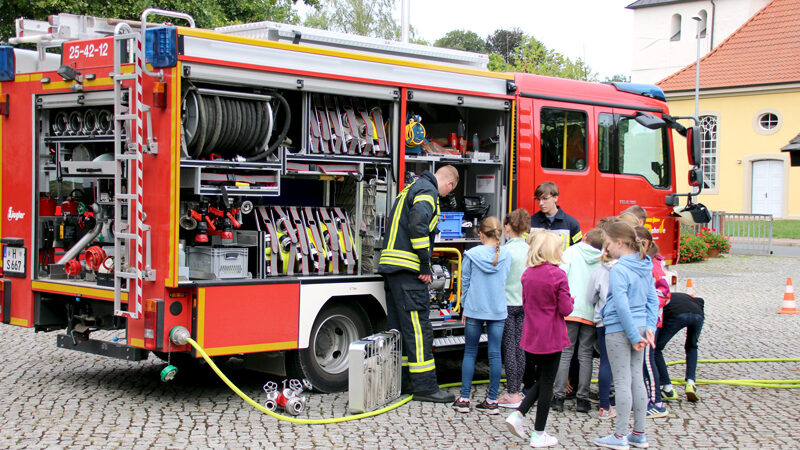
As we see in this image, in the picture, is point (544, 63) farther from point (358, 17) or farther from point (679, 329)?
point (679, 329)

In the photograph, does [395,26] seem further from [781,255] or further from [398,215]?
[398,215]

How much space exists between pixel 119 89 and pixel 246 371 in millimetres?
3038

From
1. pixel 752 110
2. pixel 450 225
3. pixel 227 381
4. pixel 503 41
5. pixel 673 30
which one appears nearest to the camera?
pixel 227 381

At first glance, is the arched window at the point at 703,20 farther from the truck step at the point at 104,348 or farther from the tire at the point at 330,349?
the truck step at the point at 104,348

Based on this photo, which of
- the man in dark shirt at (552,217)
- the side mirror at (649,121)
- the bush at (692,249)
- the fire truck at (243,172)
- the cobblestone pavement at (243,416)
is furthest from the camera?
the bush at (692,249)

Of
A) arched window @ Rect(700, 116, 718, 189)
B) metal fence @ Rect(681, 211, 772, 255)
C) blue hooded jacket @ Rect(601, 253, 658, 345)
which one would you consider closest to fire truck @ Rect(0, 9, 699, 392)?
blue hooded jacket @ Rect(601, 253, 658, 345)

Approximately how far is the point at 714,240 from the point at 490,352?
18.1 m

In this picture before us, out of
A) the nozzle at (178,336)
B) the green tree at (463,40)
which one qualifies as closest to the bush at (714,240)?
the nozzle at (178,336)

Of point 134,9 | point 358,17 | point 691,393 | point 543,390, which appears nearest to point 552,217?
point 691,393

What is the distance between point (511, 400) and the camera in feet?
23.9

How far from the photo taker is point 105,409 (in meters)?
6.86

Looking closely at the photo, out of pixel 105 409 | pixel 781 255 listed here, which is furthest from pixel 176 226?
pixel 781 255

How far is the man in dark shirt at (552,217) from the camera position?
820 centimetres

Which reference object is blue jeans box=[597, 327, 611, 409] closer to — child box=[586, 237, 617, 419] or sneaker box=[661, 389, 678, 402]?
child box=[586, 237, 617, 419]
